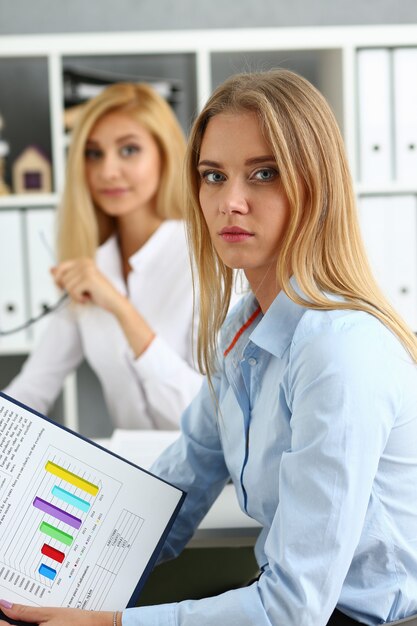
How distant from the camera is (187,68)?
2.96m

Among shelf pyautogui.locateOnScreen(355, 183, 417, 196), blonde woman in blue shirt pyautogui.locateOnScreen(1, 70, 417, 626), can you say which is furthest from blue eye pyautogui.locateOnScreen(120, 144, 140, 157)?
blonde woman in blue shirt pyautogui.locateOnScreen(1, 70, 417, 626)

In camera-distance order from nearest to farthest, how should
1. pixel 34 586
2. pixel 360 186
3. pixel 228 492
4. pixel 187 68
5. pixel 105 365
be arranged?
pixel 34 586 → pixel 228 492 → pixel 105 365 → pixel 360 186 → pixel 187 68

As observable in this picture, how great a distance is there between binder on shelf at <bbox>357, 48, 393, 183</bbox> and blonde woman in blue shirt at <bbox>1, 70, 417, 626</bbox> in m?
1.61

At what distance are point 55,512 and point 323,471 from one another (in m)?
0.37

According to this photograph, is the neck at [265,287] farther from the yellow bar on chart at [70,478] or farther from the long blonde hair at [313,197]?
the yellow bar on chart at [70,478]

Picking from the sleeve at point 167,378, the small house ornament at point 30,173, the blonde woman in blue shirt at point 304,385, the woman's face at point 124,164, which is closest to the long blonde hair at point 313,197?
the blonde woman in blue shirt at point 304,385

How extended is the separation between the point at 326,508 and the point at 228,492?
600mm

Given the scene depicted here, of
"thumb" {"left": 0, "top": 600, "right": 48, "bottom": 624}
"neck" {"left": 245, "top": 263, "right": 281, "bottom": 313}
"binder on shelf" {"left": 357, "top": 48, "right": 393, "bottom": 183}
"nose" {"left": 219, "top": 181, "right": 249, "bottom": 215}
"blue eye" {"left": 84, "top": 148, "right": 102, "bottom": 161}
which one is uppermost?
"binder on shelf" {"left": 357, "top": 48, "right": 393, "bottom": 183}

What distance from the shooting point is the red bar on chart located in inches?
40.7

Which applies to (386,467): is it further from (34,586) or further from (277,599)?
(34,586)

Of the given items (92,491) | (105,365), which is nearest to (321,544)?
(92,491)

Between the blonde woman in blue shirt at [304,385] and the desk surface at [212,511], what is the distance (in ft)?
0.53

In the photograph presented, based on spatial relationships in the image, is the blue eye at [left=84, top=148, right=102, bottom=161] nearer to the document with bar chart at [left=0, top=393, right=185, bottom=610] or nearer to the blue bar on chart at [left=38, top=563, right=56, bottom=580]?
the document with bar chart at [left=0, top=393, right=185, bottom=610]

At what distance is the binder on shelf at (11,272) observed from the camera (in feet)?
8.53
